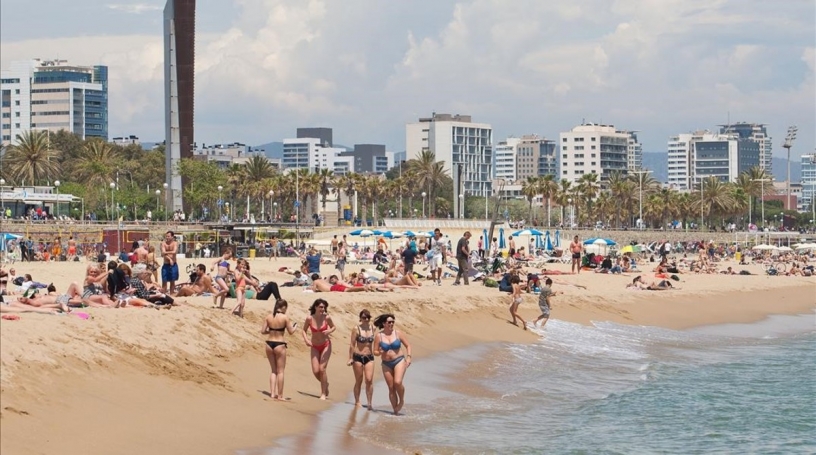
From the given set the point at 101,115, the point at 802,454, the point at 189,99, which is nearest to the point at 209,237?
the point at 189,99

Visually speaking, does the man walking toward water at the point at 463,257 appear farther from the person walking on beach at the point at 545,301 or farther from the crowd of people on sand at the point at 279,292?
the person walking on beach at the point at 545,301

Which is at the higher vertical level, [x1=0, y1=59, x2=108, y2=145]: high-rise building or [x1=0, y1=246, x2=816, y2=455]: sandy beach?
[x1=0, y1=59, x2=108, y2=145]: high-rise building

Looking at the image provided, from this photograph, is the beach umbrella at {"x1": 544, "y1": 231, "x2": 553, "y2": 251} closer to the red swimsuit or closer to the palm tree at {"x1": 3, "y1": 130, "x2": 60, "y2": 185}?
the palm tree at {"x1": 3, "y1": 130, "x2": 60, "y2": 185}

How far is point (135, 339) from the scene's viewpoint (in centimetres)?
1365

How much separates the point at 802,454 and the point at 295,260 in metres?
32.6

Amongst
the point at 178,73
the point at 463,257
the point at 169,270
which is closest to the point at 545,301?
the point at 463,257

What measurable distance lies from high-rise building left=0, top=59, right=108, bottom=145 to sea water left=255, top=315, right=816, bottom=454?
177 m

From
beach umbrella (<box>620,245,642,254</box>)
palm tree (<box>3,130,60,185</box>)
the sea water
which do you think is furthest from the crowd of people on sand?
palm tree (<box>3,130,60,185</box>)

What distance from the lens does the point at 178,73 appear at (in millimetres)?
71562

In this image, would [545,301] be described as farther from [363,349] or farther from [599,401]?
[363,349]

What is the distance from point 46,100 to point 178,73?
129 metres

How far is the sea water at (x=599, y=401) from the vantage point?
13.0 m

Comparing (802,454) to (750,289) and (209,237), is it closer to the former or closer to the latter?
(750,289)

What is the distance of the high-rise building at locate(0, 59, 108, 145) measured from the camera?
18975 centimetres
